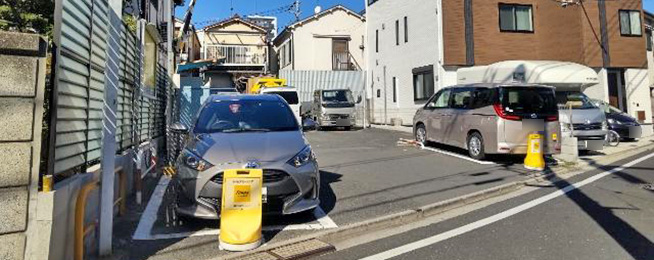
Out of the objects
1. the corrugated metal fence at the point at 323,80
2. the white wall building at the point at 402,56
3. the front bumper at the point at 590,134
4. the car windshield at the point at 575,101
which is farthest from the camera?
the corrugated metal fence at the point at 323,80

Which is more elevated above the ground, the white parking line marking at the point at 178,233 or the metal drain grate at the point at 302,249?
the white parking line marking at the point at 178,233

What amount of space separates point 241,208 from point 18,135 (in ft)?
6.58

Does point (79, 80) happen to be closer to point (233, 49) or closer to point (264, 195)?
point (264, 195)

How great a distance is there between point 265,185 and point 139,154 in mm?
2863

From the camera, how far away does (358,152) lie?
39.2ft

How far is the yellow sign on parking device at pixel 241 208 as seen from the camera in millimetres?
4215

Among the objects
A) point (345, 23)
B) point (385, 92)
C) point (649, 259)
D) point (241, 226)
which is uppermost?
point (345, 23)

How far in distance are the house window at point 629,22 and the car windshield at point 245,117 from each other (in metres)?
22.1

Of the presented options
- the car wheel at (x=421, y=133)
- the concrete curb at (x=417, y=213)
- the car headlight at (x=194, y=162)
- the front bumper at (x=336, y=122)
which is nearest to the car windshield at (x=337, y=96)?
the front bumper at (x=336, y=122)

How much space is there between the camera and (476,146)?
1010 cm

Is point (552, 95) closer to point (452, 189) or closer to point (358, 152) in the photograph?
point (452, 189)

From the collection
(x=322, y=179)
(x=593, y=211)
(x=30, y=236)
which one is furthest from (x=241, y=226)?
(x=593, y=211)

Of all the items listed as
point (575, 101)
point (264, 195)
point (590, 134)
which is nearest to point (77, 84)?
point (264, 195)

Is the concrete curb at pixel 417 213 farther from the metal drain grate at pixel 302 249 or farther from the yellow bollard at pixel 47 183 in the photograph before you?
the yellow bollard at pixel 47 183
